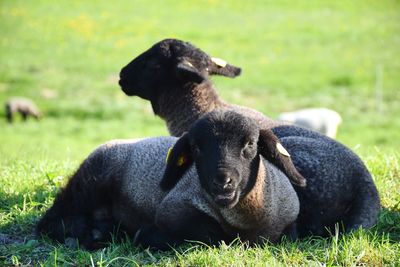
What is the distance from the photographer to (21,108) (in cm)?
3362

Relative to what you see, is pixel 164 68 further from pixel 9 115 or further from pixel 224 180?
pixel 9 115

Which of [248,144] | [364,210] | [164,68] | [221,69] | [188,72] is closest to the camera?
[248,144]

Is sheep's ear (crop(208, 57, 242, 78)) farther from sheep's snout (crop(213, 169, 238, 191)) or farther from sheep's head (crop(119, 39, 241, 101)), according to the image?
sheep's snout (crop(213, 169, 238, 191))

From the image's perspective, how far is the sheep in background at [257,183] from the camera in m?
6.31

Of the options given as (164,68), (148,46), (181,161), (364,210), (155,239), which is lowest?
(148,46)

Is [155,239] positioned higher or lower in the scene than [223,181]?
A: lower

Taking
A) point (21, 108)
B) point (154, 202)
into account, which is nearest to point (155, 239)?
point (154, 202)

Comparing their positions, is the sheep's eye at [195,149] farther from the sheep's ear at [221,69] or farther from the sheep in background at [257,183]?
the sheep's ear at [221,69]

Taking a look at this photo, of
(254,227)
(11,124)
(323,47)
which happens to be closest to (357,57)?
(323,47)

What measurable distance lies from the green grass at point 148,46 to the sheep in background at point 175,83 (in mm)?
1724

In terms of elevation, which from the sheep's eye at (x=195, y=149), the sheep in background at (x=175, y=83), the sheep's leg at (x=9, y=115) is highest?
the sheep's eye at (x=195, y=149)

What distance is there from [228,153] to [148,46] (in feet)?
123

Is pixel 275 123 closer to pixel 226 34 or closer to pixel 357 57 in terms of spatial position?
pixel 357 57

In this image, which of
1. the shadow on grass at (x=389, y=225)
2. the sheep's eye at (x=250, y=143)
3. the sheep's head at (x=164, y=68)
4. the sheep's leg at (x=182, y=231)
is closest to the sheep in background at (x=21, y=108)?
the sheep's head at (x=164, y=68)
